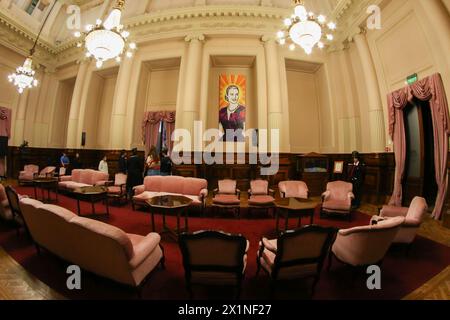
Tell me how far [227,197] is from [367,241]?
302 centimetres

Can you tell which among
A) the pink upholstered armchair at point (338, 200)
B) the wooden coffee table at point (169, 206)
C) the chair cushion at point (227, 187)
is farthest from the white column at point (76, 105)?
the pink upholstered armchair at point (338, 200)

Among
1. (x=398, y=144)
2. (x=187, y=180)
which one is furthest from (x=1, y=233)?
(x=398, y=144)

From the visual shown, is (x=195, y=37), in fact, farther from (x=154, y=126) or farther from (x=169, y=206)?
(x=169, y=206)

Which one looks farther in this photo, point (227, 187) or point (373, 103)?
point (373, 103)

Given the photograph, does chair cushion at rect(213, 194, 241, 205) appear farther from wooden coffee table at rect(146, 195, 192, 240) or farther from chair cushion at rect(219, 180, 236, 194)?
wooden coffee table at rect(146, 195, 192, 240)

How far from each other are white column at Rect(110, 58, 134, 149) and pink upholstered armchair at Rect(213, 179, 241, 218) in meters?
5.26

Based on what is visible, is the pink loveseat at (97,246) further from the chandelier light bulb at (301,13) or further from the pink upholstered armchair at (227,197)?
the chandelier light bulb at (301,13)

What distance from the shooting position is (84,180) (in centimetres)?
668

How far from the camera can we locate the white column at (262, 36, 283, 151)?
7241 mm

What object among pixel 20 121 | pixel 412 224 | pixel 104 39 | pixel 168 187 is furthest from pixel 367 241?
pixel 20 121

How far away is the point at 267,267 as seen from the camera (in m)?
2.07

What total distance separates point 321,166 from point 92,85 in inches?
421

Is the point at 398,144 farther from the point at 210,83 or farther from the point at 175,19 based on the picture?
the point at 175,19

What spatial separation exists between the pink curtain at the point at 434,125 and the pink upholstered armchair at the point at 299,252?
182 inches
